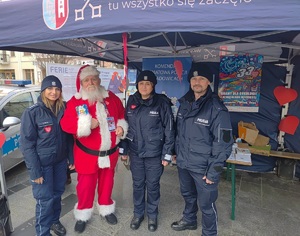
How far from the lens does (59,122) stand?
2094 millimetres

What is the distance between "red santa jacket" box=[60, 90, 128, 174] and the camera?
205 cm

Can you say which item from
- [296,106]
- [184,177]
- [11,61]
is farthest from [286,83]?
[11,61]

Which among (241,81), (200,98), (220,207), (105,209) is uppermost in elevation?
(241,81)

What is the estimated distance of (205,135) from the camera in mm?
1980

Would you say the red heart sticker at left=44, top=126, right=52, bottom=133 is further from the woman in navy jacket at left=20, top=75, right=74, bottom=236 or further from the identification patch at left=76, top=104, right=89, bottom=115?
the identification patch at left=76, top=104, right=89, bottom=115

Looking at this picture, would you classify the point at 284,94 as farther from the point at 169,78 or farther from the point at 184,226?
the point at 184,226

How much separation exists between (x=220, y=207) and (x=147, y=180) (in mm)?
1256

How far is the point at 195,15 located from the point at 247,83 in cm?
286

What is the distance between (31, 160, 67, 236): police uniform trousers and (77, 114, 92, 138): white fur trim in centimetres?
46

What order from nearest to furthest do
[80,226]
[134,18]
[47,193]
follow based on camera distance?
[134,18], [47,193], [80,226]

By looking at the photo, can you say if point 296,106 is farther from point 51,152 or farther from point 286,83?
point 51,152

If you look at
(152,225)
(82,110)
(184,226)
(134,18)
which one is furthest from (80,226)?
(134,18)

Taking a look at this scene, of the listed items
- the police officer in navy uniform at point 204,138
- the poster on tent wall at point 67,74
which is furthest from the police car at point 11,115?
the police officer in navy uniform at point 204,138

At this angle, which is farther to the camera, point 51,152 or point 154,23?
point 51,152
